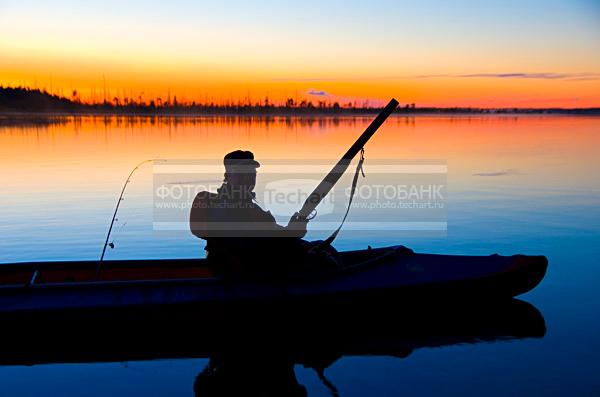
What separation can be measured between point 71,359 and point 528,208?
11092 mm

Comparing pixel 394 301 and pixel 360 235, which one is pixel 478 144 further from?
pixel 394 301

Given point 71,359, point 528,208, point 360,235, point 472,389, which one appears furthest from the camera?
point 528,208

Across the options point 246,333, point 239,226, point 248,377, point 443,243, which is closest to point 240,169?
point 239,226

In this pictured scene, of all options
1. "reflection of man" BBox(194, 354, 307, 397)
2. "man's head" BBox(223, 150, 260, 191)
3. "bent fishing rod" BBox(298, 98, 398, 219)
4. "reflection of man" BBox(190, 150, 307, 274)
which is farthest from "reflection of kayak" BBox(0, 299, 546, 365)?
"man's head" BBox(223, 150, 260, 191)

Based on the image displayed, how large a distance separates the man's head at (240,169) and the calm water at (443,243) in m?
1.97

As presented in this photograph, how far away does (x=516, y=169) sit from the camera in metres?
21.4

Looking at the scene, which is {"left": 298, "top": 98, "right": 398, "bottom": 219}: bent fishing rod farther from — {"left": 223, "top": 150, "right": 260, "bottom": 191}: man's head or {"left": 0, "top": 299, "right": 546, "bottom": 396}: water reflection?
{"left": 0, "top": 299, "right": 546, "bottom": 396}: water reflection

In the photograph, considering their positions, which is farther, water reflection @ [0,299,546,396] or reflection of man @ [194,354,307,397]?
water reflection @ [0,299,546,396]

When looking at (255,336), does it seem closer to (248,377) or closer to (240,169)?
(248,377)

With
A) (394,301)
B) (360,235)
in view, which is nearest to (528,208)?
(360,235)

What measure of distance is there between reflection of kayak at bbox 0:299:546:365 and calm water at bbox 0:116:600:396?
226mm

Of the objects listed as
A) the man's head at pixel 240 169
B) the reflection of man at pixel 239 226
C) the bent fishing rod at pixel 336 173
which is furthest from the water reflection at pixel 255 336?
the man's head at pixel 240 169

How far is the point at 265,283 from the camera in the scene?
21.7 ft

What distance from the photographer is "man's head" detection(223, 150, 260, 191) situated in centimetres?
615
